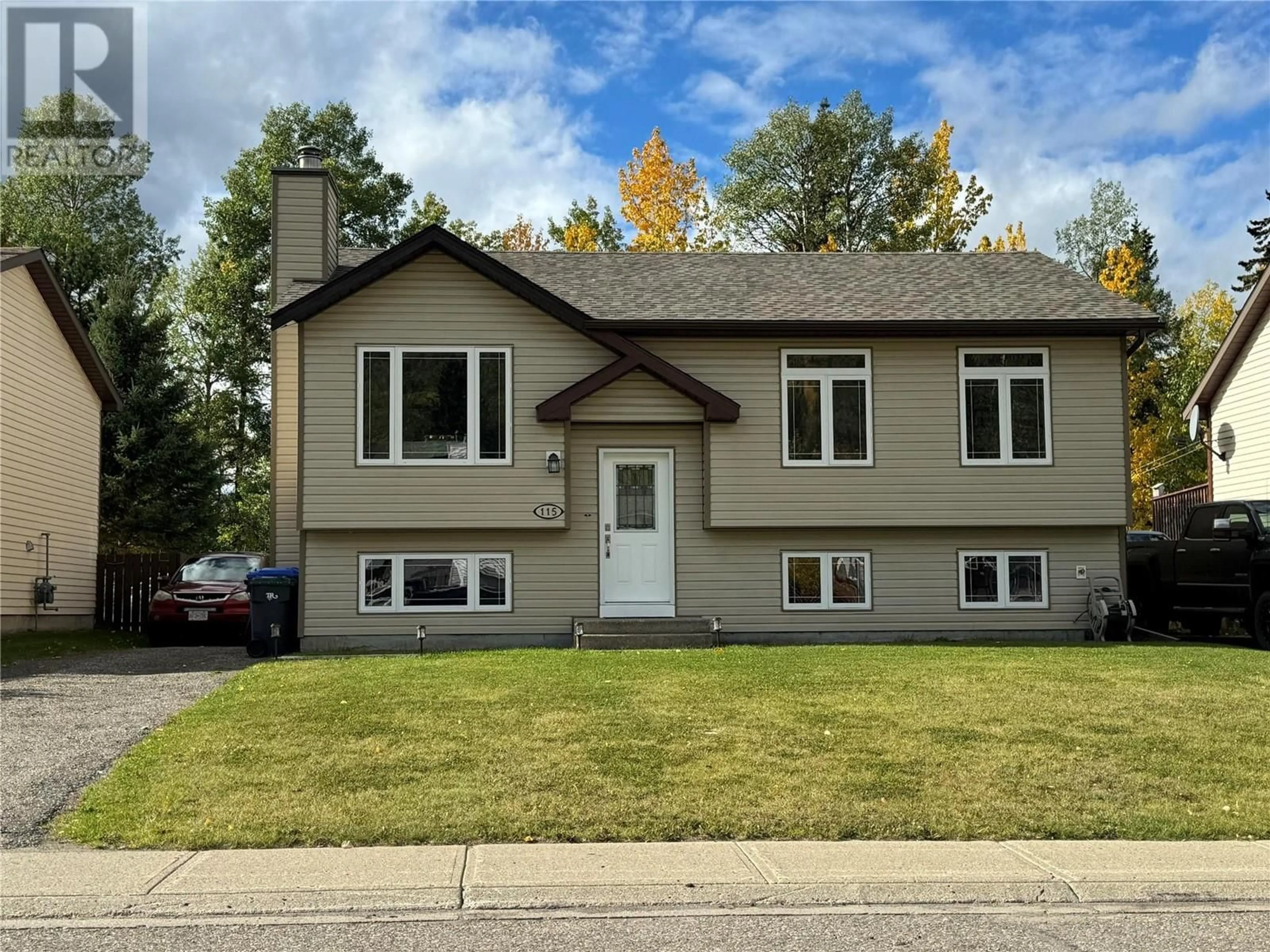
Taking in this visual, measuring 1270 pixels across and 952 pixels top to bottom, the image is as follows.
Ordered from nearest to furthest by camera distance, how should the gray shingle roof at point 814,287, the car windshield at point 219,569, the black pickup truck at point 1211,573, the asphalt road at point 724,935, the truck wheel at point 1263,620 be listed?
1. the asphalt road at point 724,935
2. the truck wheel at point 1263,620
3. the black pickup truck at point 1211,573
4. the gray shingle roof at point 814,287
5. the car windshield at point 219,569

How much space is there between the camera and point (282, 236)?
18828 millimetres

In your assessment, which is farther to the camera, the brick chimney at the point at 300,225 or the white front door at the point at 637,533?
the brick chimney at the point at 300,225

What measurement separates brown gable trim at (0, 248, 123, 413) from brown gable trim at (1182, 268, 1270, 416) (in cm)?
2028

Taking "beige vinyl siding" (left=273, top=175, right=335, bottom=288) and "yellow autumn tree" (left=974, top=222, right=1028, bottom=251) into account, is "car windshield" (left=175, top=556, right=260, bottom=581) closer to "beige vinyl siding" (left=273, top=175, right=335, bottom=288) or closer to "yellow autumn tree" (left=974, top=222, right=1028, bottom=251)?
"beige vinyl siding" (left=273, top=175, right=335, bottom=288)

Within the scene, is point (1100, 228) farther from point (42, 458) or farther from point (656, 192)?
point (42, 458)

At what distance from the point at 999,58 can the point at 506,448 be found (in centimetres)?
857

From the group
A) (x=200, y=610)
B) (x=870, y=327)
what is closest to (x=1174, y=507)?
(x=870, y=327)

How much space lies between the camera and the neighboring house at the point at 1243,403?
21.9 metres

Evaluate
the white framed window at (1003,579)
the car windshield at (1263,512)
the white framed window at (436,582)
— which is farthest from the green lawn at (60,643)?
the car windshield at (1263,512)

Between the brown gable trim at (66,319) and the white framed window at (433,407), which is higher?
the brown gable trim at (66,319)

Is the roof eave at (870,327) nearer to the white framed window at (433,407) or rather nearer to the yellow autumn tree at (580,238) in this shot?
the white framed window at (433,407)

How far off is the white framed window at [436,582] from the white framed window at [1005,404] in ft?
22.4

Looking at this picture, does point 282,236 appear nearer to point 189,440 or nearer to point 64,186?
point 189,440

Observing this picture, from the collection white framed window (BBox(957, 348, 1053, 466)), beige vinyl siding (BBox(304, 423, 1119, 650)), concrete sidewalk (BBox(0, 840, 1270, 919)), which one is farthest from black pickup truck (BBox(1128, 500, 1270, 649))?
concrete sidewalk (BBox(0, 840, 1270, 919))
